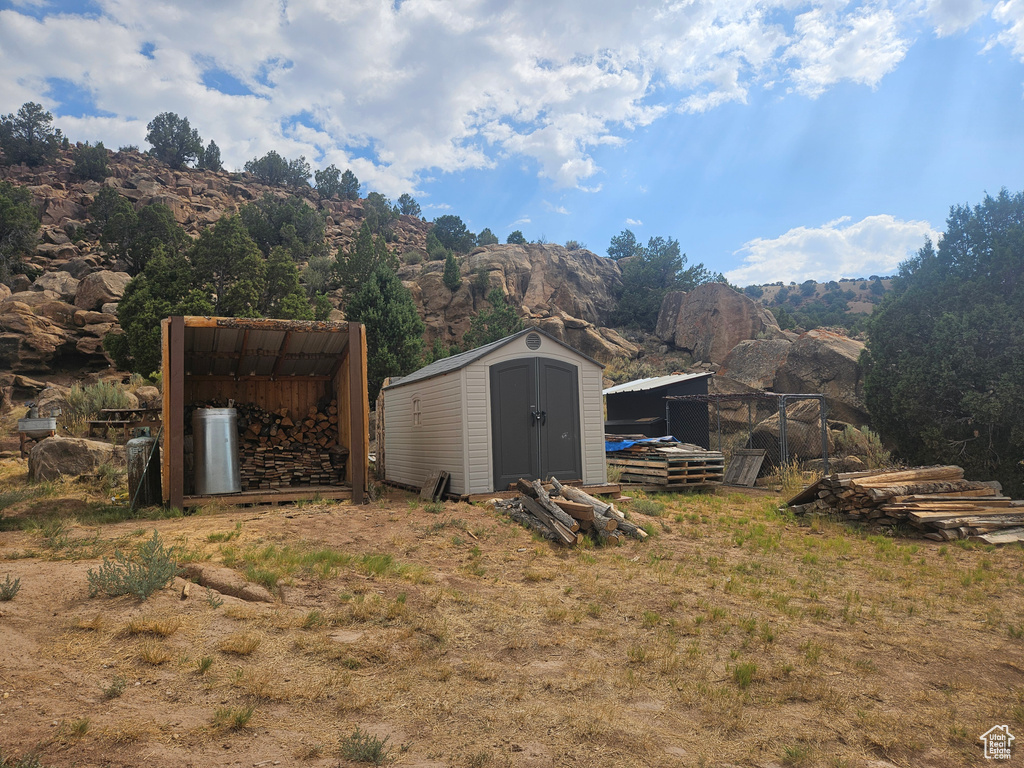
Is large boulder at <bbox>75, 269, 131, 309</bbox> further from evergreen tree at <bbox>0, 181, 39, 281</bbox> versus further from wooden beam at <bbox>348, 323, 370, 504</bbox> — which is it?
wooden beam at <bbox>348, 323, 370, 504</bbox>

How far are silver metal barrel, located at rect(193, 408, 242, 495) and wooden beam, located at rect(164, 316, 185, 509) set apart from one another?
85cm

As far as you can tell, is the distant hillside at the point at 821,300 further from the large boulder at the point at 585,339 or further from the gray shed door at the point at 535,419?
the gray shed door at the point at 535,419

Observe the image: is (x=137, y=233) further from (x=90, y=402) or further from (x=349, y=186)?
(x=349, y=186)

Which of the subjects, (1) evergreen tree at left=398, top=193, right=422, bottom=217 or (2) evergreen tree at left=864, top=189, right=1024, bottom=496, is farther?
(1) evergreen tree at left=398, top=193, right=422, bottom=217

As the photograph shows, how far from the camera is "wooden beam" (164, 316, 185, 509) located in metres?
8.62

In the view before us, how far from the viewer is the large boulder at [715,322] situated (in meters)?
34.3

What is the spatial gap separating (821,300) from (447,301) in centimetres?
3450

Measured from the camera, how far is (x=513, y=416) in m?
10.8

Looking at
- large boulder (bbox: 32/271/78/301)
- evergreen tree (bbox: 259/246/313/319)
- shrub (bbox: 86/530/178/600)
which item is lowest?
shrub (bbox: 86/530/178/600)

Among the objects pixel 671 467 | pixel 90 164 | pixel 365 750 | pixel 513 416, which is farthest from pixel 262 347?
pixel 90 164

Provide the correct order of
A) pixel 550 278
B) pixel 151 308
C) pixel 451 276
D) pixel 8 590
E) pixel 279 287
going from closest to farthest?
pixel 8 590
pixel 151 308
pixel 279 287
pixel 451 276
pixel 550 278

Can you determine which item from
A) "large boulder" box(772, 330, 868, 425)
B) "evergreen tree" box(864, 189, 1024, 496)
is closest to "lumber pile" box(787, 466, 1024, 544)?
"evergreen tree" box(864, 189, 1024, 496)

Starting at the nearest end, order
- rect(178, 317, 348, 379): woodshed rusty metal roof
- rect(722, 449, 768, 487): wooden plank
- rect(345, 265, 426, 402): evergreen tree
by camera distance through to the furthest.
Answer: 1. rect(178, 317, 348, 379): woodshed rusty metal roof
2. rect(722, 449, 768, 487): wooden plank
3. rect(345, 265, 426, 402): evergreen tree

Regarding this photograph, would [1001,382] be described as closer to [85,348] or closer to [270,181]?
[85,348]
